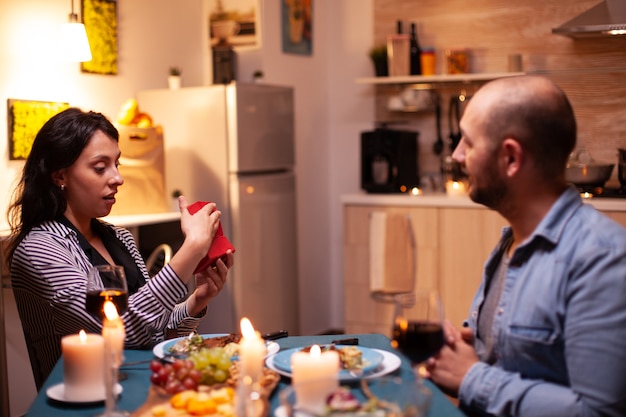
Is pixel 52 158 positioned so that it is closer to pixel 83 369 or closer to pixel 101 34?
pixel 83 369

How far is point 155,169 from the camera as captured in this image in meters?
4.05

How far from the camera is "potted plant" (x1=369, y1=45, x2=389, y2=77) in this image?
505cm

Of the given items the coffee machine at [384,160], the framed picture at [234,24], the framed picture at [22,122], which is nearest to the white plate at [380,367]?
the framed picture at [22,122]

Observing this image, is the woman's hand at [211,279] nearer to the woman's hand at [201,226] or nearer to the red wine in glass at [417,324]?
the woman's hand at [201,226]

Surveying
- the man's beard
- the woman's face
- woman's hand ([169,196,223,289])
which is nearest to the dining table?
woman's hand ([169,196,223,289])

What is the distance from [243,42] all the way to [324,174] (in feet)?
3.74

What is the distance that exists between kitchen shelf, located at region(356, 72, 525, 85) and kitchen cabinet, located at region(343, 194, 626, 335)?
710 millimetres

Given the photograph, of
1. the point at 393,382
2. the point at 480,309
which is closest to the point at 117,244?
the point at 480,309

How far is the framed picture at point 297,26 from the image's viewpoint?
500 cm

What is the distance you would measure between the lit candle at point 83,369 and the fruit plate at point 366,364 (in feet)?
1.13

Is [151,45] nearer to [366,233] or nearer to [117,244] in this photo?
[366,233]

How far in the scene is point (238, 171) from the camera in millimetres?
4195

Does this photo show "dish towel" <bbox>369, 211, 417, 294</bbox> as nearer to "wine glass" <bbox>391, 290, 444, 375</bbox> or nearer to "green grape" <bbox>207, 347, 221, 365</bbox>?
"green grape" <bbox>207, 347, 221, 365</bbox>

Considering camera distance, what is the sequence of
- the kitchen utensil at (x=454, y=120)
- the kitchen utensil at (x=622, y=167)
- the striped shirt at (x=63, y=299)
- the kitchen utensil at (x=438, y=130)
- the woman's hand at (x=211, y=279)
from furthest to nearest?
the kitchen utensil at (x=438, y=130) → the kitchen utensil at (x=454, y=120) → the kitchen utensil at (x=622, y=167) → the woman's hand at (x=211, y=279) → the striped shirt at (x=63, y=299)
